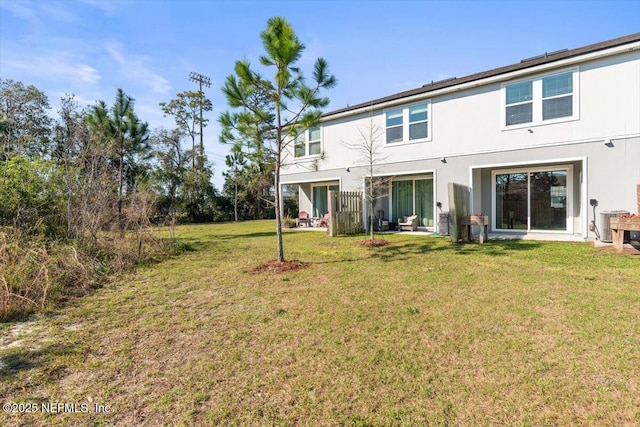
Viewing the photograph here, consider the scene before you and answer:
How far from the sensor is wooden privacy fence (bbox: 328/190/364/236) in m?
12.4

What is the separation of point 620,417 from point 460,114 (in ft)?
36.2

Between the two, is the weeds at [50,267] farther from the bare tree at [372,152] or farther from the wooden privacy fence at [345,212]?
the bare tree at [372,152]

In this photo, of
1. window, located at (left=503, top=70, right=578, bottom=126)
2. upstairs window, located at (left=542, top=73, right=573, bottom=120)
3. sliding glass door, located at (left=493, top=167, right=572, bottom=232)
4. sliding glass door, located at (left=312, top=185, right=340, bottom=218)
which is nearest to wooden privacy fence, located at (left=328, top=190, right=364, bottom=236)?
sliding glass door, located at (left=312, top=185, right=340, bottom=218)

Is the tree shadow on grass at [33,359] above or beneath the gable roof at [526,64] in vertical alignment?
beneath

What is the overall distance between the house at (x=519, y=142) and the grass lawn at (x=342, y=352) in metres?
4.90

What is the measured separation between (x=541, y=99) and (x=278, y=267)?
31.6 feet

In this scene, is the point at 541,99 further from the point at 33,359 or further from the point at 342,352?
the point at 33,359

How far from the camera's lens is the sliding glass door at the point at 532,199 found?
35.0ft

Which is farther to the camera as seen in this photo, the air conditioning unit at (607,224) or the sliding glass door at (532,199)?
the sliding glass door at (532,199)

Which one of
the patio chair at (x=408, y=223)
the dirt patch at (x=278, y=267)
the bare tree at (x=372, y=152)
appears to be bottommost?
the dirt patch at (x=278, y=267)

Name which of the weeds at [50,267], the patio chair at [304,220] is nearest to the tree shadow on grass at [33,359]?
the weeds at [50,267]

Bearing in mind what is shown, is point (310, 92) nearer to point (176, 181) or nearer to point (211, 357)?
point (211, 357)

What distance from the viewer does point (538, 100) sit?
10039mm

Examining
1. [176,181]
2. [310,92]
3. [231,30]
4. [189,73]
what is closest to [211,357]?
[310,92]
